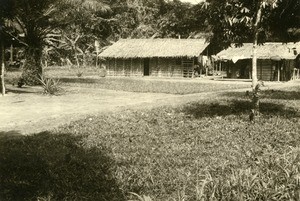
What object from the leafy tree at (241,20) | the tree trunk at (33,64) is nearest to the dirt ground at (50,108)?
the leafy tree at (241,20)

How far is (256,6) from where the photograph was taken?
12.4m

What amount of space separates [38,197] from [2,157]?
2.52 metres

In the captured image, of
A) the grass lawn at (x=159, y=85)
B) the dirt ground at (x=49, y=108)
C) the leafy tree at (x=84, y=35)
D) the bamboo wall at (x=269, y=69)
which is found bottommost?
the dirt ground at (x=49, y=108)

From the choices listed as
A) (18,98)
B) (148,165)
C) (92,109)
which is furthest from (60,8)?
(148,165)

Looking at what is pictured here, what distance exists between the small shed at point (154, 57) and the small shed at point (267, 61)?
3005 mm

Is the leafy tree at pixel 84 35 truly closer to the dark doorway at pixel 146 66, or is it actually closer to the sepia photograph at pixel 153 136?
the dark doorway at pixel 146 66

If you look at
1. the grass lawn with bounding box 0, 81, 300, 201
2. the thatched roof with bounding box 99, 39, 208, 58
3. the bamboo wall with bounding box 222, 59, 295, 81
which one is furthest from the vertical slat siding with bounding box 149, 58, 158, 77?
the grass lawn with bounding box 0, 81, 300, 201

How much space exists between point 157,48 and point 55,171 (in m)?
33.8

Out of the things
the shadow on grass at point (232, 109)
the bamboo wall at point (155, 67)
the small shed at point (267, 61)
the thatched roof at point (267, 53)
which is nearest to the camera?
the shadow on grass at point (232, 109)

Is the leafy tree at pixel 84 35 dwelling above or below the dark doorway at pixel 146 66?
above

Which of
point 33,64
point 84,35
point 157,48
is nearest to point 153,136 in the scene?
point 33,64

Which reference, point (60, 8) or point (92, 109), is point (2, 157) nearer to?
point (92, 109)

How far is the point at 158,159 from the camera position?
795 cm

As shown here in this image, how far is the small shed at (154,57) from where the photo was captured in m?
39.2
